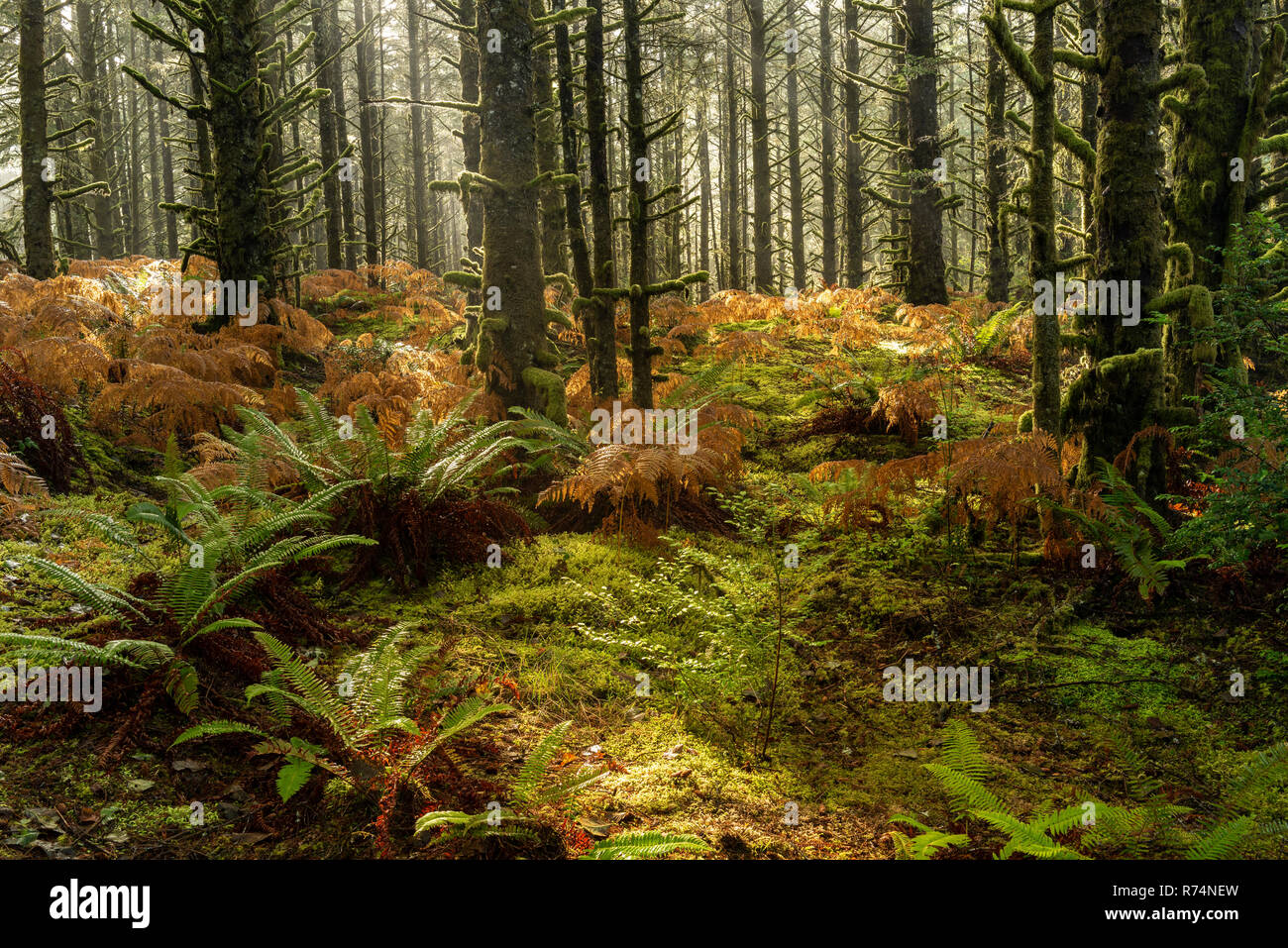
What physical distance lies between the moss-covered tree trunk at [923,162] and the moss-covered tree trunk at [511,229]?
25.0ft

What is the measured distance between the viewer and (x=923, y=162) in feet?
41.1

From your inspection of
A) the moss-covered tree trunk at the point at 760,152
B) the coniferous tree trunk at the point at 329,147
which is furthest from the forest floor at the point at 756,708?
the coniferous tree trunk at the point at 329,147

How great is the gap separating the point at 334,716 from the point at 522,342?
465 cm

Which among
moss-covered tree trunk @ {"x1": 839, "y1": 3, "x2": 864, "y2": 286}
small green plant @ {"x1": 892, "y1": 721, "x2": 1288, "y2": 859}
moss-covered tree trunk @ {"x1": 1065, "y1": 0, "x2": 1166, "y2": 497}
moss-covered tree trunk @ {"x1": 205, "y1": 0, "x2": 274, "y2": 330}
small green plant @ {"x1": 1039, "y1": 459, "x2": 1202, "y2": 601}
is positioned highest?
moss-covered tree trunk @ {"x1": 839, "y1": 3, "x2": 864, "y2": 286}

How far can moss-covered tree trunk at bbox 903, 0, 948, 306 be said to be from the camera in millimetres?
12391

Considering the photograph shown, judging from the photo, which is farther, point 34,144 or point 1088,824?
point 34,144

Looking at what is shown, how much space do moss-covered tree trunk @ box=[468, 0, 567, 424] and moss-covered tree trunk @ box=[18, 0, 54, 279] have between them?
7.28 metres

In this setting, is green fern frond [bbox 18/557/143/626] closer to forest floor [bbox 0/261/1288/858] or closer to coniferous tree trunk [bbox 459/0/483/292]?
forest floor [bbox 0/261/1288/858]

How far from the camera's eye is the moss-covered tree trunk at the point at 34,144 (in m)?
10.1

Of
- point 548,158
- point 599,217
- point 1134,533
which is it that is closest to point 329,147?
point 548,158

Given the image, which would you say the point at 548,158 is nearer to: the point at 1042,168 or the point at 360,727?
the point at 1042,168

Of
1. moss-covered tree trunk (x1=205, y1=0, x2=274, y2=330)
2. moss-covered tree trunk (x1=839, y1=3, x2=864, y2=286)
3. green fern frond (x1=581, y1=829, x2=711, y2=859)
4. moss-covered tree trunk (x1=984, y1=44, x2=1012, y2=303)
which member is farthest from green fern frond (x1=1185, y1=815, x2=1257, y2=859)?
moss-covered tree trunk (x1=839, y1=3, x2=864, y2=286)

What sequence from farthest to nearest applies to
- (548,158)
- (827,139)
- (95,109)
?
(827,139), (95,109), (548,158)

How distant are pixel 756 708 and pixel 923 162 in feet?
37.7
